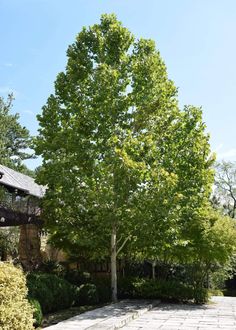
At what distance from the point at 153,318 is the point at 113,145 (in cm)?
710

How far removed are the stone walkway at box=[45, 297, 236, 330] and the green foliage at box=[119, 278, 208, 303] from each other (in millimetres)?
1114

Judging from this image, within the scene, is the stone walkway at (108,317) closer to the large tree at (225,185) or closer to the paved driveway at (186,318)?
the paved driveway at (186,318)

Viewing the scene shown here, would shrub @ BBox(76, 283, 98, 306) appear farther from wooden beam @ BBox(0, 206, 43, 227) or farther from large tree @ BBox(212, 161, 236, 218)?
large tree @ BBox(212, 161, 236, 218)

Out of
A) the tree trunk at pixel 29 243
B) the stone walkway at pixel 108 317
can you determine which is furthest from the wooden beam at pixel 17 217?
the stone walkway at pixel 108 317

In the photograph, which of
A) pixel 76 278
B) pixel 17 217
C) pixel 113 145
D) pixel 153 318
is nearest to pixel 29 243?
pixel 17 217

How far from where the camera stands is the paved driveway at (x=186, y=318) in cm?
1181

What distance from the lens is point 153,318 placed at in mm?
13375

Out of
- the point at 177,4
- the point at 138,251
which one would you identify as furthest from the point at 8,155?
the point at 177,4

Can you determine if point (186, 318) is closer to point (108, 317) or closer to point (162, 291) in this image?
point (108, 317)

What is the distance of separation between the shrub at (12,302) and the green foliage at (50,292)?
340 cm

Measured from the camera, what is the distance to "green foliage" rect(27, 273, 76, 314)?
42.0 feet

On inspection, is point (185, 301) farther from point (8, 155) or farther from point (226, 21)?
point (8, 155)

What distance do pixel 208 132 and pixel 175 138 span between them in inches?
79.1

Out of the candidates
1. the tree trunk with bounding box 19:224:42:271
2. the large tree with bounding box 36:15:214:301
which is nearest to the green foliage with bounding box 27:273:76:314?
the large tree with bounding box 36:15:214:301
